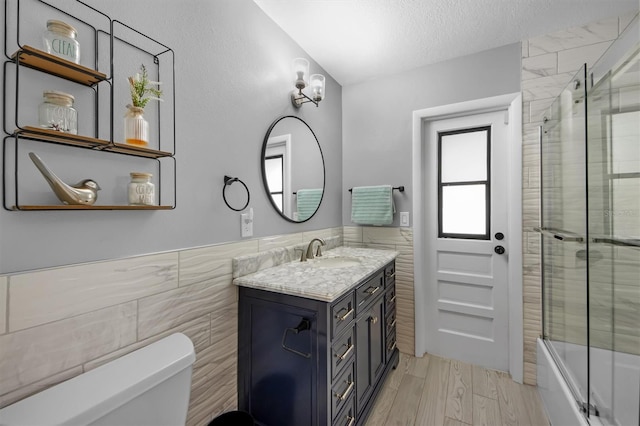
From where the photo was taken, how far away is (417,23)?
177 cm

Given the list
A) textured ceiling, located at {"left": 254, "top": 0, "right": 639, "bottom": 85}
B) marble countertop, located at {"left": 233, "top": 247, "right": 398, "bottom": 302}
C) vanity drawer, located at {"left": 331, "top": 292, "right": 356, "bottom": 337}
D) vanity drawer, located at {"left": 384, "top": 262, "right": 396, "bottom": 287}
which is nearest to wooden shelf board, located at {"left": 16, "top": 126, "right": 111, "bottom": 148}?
marble countertop, located at {"left": 233, "top": 247, "right": 398, "bottom": 302}

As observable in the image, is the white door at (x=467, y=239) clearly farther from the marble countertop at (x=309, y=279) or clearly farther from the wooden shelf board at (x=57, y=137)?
the wooden shelf board at (x=57, y=137)

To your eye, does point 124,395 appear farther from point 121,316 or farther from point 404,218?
point 404,218

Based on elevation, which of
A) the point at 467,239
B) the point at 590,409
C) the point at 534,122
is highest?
the point at 534,122

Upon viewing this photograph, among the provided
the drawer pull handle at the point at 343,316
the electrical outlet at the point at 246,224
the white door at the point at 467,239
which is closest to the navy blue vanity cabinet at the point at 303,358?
the drawer pull handle at the point at 343,316

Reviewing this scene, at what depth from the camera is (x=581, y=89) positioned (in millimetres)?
1453

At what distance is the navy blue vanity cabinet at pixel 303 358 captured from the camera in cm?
120

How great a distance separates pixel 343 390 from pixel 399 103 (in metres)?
2.18

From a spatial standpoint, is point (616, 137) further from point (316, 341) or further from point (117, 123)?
point (117, 123)

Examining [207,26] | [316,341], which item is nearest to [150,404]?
[316,341]

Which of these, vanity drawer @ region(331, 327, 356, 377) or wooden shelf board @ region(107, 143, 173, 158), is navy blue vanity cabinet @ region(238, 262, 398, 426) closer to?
vanity drawer @ region(331, 327, 356, 377)

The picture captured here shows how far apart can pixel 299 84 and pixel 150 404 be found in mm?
1791

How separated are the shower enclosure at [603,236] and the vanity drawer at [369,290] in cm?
103

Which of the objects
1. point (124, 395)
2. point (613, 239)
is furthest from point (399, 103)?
point (124, 395)
